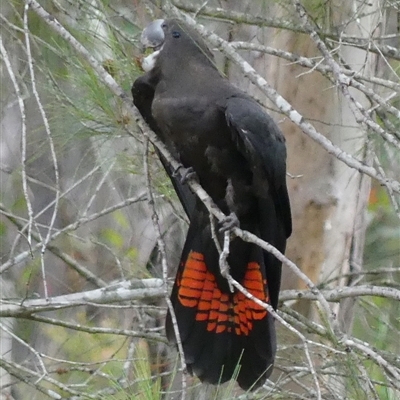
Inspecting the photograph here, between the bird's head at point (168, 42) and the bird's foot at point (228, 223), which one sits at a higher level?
the bird's head at point (168, 42)

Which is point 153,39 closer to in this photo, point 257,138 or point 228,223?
point 257,138

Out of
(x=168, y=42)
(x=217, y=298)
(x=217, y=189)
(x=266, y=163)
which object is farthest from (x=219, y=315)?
(x=168, y=42)

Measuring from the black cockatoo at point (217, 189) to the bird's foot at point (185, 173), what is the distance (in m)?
0.01

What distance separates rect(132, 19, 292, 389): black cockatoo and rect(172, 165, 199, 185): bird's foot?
0.01 meters

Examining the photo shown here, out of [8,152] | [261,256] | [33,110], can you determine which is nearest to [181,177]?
[261,256]

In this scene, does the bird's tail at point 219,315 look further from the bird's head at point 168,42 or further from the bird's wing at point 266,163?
the bird's head at point 168,42

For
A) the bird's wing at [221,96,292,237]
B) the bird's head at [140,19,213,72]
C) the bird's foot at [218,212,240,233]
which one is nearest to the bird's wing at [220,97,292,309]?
the bird's wing at [221,96,292,237]

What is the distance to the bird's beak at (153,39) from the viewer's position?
88.0 inches

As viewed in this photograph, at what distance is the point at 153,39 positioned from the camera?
226 centimetres

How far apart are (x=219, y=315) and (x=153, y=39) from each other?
2.63 ft

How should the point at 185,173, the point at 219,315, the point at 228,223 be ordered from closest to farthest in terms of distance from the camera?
the point at 228,223 < the point at 185,173 < the point at 219,315

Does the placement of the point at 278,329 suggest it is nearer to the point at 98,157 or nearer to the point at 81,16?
the point at 98,157

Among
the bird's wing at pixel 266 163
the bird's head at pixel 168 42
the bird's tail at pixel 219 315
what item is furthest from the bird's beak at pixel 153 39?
the bird's tail at pixel 219 315

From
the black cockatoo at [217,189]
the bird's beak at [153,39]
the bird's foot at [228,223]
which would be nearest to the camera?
the bird's foot at [228,223]
